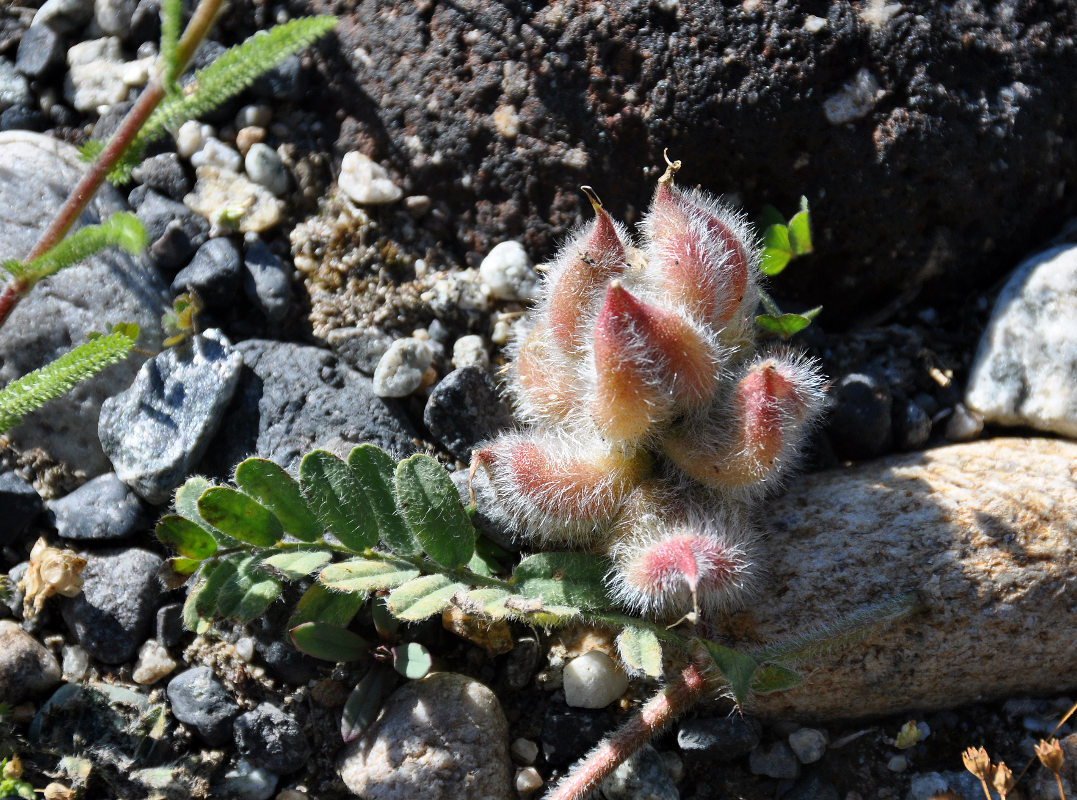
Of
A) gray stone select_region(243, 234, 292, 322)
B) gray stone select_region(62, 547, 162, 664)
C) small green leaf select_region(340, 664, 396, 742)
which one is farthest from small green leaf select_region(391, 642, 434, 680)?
gray stone select_region(243, 234, 292, 322)

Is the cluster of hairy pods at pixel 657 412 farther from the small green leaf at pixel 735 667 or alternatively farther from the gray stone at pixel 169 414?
the gray stone at pixel 169 414

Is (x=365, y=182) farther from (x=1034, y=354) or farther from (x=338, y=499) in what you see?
(x=1034, y=354)

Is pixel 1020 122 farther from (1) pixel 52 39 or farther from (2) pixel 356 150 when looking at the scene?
(1) pixel 52 39

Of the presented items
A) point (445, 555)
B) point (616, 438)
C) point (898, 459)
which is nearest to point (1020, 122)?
point (898, 459)

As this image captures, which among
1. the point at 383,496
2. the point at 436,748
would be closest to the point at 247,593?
the point at 383,496

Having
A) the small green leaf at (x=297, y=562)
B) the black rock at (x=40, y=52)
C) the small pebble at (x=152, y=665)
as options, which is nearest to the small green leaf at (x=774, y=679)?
the small green leaf at (x=297, y=562)

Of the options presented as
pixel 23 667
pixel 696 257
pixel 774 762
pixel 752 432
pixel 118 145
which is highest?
pixel 118 145
